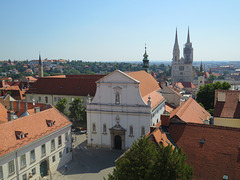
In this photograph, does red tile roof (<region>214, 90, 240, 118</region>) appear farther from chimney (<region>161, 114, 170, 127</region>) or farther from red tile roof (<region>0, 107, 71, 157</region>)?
red tile roof (<region>0, 107, 71, 157</region>)

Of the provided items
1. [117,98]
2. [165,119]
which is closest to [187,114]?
[165,119]

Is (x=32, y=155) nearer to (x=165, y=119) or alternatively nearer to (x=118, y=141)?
(x=118, y=141)

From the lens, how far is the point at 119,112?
38.7 metres

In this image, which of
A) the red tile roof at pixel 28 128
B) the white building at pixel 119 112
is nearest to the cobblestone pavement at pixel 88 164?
the white building at pixel 119 112

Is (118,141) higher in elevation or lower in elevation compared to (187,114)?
lower

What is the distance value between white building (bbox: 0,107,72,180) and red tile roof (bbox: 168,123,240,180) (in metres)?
16.4

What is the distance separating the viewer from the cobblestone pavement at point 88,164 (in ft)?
98.5

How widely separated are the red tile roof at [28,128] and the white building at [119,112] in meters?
7.58

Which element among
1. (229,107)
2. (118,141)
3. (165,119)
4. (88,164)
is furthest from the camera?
(118,141)

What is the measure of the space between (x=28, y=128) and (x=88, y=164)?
10.7 meters

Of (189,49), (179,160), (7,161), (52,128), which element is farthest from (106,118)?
(189,49)

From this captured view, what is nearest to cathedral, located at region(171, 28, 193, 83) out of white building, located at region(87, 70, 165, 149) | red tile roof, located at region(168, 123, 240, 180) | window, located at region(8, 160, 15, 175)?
white building, located at region(87, 70, 165, 149)

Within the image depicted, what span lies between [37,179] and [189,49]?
144109mm

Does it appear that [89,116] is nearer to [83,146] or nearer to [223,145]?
[83,146]
